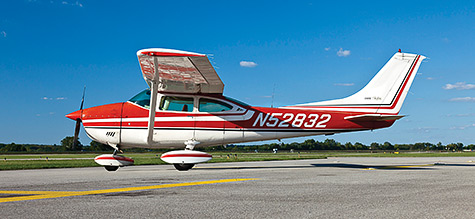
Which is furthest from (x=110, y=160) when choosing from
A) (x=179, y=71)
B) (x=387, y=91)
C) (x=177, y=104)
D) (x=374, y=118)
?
(x=387, y=91)

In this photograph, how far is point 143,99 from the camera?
514 inches

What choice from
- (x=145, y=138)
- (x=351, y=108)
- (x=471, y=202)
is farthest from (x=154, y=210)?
(x=351, y=108)

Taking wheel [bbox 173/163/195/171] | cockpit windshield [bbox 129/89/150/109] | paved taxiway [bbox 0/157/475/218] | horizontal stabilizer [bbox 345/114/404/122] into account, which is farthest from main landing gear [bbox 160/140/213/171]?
horizontal stabilizer [bbox 345/114/404/122]

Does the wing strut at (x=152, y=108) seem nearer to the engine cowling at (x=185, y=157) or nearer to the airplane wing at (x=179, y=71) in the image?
the airplane wing at (x=179, y=71)

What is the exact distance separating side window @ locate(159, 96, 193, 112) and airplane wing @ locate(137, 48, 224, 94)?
0.30 meters

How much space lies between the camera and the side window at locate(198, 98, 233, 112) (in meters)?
13.1

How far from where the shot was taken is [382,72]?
13977 mm

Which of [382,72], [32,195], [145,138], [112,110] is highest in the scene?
[382,72]

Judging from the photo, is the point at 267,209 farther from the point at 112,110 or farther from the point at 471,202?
the point at 112,110

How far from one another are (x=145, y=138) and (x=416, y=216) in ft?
32.8

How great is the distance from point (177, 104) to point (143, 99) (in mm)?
1164

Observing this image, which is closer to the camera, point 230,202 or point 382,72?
point 230,202

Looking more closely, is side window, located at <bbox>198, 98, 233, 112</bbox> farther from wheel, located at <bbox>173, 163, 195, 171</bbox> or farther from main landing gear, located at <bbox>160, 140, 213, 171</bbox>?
wheel, located at <bbox>173, 163, 195, 171</bbox>

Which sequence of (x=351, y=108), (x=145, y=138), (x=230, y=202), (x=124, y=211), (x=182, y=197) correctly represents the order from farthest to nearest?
1. (x=351, y=108)
2. (x=145, y=138)
3. (x=182, y=197)
4. (x=230, y=202)
5. (x=124, y=211)
